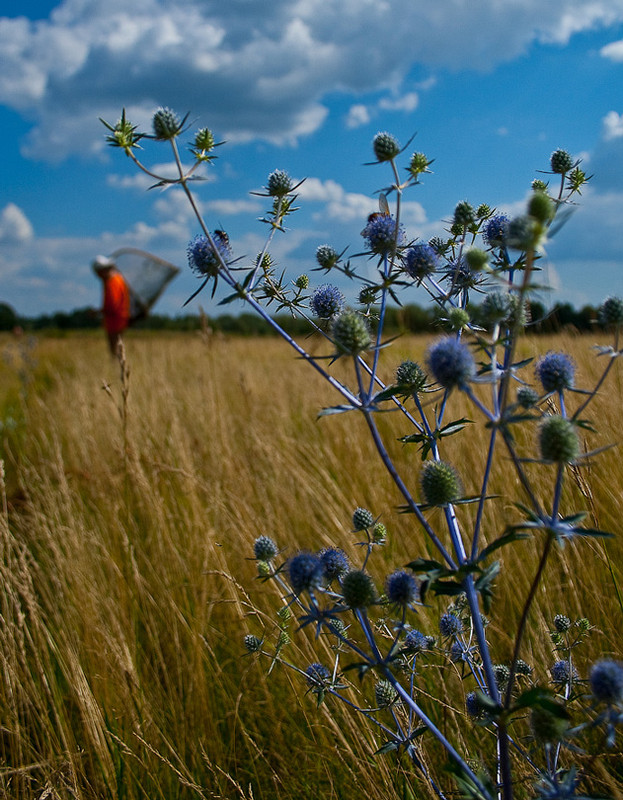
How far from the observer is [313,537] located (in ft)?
9.92

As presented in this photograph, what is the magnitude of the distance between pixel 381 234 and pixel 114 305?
10.6 meters

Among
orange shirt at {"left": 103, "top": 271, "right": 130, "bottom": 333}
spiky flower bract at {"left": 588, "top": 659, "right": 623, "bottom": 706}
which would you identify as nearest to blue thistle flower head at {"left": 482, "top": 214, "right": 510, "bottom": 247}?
spiky flower bract at {"left": 588, "top": 659, "right": 623, "bottom": 706}

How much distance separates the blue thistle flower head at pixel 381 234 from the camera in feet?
4.48

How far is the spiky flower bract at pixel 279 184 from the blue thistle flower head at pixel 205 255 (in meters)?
0.20

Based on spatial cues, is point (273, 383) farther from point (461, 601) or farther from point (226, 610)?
point (461, 601)

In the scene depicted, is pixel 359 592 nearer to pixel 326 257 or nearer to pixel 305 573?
pixel 305 573

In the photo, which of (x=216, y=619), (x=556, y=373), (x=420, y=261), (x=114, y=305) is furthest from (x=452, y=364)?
(x=114, y=305)

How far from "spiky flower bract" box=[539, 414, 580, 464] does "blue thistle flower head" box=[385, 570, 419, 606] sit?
1.24 feet

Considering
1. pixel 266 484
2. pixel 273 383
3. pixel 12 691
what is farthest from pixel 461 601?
pixel 273 383

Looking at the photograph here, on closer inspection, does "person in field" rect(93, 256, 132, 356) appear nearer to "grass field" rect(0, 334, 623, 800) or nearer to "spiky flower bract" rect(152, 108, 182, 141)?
"grass field" rect(0, 334, 623, 800)

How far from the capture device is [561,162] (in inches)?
60.9

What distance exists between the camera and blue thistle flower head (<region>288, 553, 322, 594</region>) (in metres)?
1.20

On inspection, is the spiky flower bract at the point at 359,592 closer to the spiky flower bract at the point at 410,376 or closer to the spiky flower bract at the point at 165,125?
the spiky flower bract at the point at 410,376

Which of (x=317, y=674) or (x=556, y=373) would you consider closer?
(x=556, y=373)
